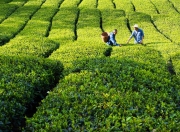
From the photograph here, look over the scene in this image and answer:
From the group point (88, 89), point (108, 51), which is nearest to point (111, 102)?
point (88, 89)

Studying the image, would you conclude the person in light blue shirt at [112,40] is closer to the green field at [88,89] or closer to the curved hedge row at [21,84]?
the green field at [88,89]

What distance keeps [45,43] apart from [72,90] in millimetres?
12363

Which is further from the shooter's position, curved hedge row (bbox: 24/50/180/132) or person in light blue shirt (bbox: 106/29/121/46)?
person in light blue shirt (bbox: 106/29/121/46)

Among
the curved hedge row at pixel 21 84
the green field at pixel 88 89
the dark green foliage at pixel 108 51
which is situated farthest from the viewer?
the dark green foliage at pixel 108 51

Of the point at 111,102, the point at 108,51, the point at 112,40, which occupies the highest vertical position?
the point at 111,102

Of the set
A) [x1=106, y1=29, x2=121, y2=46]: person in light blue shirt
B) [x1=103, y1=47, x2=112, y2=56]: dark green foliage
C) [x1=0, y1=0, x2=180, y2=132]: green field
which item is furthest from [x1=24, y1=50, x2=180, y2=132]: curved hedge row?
[x1=106, y1=29, x2=121, y2=46]: person in light blue shirt

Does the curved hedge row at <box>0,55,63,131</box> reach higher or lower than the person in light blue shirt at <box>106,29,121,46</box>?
higher

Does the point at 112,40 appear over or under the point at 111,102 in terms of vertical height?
under

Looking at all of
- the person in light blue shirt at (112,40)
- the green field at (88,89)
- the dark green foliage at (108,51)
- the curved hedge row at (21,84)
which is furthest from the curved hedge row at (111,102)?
the person in light blue shirt at (112,40)

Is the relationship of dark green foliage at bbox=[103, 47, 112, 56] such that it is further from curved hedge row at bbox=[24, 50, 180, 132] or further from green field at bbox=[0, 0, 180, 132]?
Answer: curved hedge row at bbox=[24, 50, 180, 132]

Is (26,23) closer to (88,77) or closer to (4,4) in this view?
(4,4)

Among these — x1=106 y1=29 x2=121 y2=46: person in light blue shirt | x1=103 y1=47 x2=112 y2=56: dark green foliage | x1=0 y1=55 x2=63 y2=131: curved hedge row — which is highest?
x1=0 y1=55 x2=63 y2=131: curved hedge row

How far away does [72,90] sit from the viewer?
38.6ft

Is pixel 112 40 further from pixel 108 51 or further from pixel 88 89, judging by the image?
pixel 88 89
